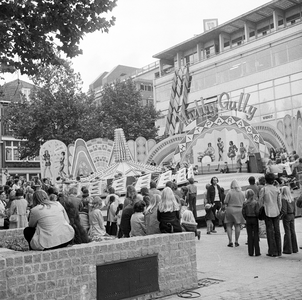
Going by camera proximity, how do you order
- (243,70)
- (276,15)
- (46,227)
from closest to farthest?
1. (46,227)
2. (276,15)
3. (243,70)

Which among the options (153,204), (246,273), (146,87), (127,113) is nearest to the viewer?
(153,204)

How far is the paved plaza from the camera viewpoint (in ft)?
21.2

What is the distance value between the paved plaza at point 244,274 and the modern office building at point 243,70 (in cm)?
2224

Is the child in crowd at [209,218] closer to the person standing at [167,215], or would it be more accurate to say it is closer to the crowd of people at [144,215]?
the crowd of people at [144,215]

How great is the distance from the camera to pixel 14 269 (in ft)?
17.4

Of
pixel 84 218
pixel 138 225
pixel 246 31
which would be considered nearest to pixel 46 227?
pixel 138 225

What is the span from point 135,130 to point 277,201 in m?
30.3

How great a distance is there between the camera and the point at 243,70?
45438mm

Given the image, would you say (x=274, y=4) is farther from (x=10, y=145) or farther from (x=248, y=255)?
(x=248, y=255)

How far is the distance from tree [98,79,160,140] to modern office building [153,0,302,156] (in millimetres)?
3146

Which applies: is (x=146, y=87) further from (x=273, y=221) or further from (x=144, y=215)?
(x=144, y=215)

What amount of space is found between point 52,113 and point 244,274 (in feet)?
91.2

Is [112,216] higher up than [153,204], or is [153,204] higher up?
[153,204]

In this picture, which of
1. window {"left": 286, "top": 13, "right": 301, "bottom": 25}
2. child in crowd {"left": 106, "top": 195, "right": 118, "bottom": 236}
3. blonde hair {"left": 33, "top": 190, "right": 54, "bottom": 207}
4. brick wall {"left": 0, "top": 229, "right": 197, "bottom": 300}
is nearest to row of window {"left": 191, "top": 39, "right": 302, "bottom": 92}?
window {"left": 286, "top": 13, "right": 301, "bottom": 25}
